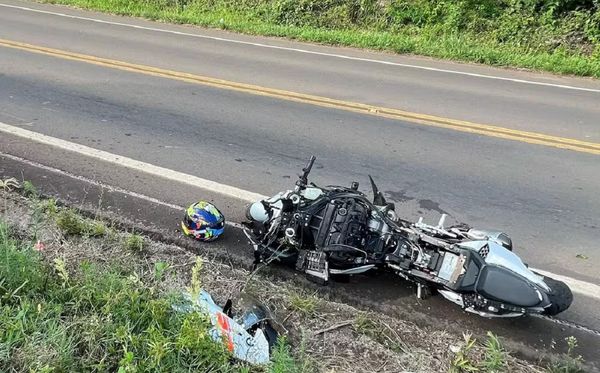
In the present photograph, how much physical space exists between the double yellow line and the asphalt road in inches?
8.1

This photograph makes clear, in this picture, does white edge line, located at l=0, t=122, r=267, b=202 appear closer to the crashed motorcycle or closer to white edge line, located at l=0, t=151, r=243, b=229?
white edge line, located at l=0, t=151, r=243, b=229

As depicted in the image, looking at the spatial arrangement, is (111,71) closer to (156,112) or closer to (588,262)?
(156,112)

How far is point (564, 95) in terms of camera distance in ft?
31.3

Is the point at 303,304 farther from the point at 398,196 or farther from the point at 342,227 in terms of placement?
the point at 398,196

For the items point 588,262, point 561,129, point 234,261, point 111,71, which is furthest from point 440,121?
point 111,71

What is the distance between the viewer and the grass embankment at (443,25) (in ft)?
40.1

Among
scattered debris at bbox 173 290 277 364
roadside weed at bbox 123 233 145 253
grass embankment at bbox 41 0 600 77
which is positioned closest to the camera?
scattered debris at bbox 173 290 277 364

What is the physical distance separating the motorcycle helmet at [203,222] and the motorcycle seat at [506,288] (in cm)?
202

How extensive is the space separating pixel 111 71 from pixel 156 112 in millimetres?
2602

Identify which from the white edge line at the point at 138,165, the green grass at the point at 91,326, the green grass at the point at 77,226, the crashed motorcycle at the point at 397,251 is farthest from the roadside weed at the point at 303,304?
the white edge line at the point at 138,165

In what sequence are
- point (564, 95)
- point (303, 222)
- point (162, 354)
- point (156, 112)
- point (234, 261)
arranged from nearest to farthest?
1. point (162, 354)
2. point (303, 222)
3. point (234, 261)
4. point (156, 112)
5. point (564, 95)

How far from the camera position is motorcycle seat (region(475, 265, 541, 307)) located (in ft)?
10.3

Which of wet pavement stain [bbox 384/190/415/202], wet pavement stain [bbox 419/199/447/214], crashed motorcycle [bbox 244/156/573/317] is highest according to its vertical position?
crashed motorcycle [bbox 244/156/573/317]

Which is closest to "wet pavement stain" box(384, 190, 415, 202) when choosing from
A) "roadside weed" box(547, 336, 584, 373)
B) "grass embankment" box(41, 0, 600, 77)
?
"roadside weed" box(547, 336, 584, 373)
